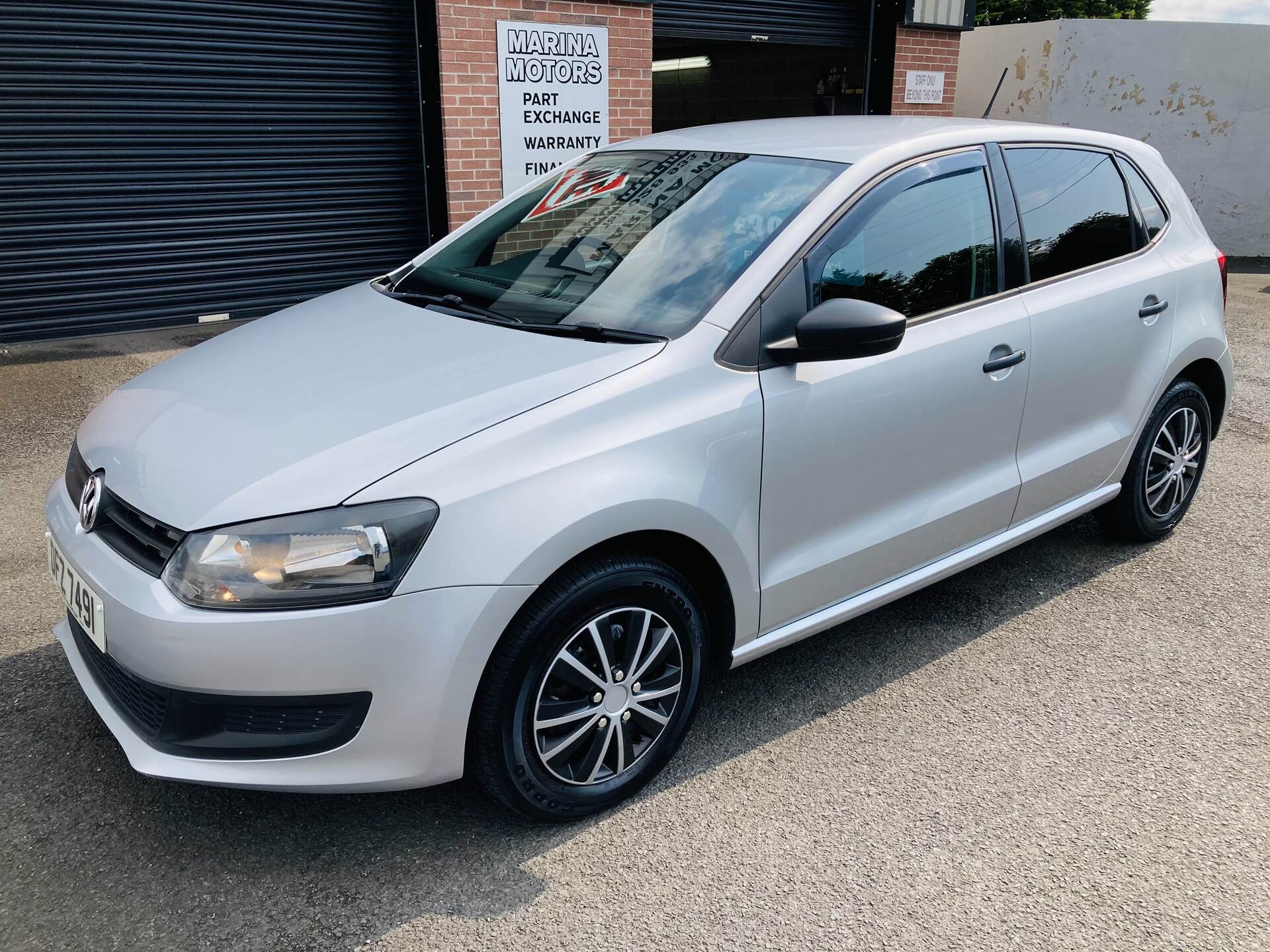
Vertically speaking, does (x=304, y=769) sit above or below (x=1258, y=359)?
above

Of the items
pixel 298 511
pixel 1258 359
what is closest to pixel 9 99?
pixel 298 511

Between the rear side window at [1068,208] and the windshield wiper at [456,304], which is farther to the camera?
the rear side window at [1068,208]

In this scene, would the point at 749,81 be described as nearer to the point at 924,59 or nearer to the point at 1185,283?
the point at 924,59

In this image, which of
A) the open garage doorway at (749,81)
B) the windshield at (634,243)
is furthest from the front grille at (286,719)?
the open garage doorway at (749,81)

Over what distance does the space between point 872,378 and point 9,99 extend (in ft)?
20.9

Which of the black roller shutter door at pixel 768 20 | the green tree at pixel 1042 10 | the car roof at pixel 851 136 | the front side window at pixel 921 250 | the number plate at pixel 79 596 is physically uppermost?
the green tree at pixel 1042 10

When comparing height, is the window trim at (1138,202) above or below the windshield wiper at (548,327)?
above

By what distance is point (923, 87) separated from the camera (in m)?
11.6

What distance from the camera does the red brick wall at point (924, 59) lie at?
36.8 ft

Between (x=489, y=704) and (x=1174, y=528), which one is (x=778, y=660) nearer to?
(x=489, y=704)

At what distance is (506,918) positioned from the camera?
243cm

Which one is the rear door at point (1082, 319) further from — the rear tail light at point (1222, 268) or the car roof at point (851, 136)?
the rear tail light at point (1222, 268)

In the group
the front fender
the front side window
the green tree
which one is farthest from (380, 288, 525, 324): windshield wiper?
the green tree

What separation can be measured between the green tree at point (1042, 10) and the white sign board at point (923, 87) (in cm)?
2384
